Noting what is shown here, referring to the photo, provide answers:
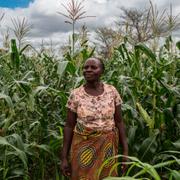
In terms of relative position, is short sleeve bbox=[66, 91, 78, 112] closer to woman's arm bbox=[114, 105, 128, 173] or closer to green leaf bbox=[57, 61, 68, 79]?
woman's arm bbox=[114, 105, 128, 173]

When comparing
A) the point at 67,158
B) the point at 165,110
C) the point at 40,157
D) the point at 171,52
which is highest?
the point at 171,52

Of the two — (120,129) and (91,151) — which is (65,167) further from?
(120,129)

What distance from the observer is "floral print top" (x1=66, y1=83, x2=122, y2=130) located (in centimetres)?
319

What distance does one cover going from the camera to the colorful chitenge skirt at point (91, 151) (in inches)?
127

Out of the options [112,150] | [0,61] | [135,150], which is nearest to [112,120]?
[112,150]

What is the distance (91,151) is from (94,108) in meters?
0.33

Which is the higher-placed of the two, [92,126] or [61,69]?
[61,69]

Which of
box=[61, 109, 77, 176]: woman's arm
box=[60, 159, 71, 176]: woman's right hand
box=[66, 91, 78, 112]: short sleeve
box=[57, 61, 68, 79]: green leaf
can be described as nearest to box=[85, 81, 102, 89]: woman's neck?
box=[66, 91, 78, 112]: short sleeve

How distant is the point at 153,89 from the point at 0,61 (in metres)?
2.17

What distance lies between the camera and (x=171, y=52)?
4797 mm

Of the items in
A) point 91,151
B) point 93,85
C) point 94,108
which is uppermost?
point 93,85

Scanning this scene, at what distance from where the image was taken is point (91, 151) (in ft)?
10.6

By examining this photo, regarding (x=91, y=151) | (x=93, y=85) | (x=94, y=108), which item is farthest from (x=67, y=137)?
(x=93, y=85)

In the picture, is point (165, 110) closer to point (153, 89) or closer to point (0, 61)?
point (153, 89)
